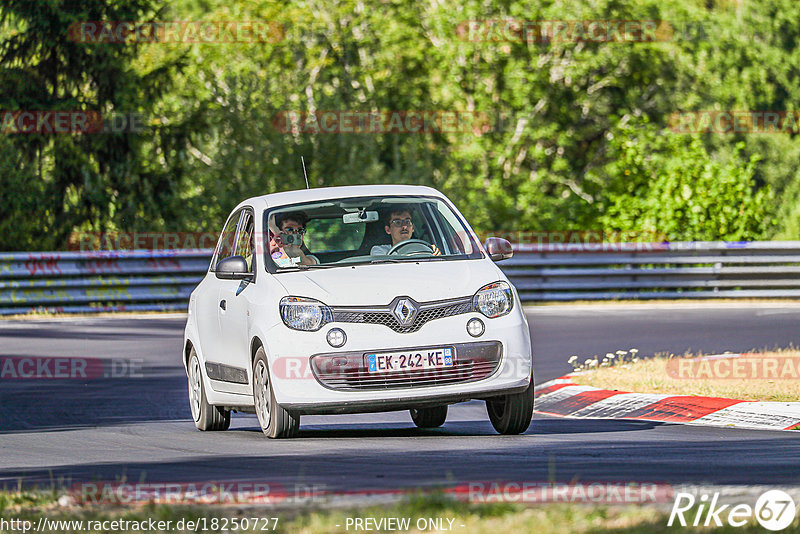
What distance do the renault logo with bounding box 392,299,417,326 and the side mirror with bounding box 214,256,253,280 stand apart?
1346 mm

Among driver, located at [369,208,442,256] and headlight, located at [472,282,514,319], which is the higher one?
driver, located at [369,208,442,256]

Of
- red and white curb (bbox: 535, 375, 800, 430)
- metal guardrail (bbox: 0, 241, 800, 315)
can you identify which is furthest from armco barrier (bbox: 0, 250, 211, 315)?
red and white curb (bbox: 535, 375, 800, 430)

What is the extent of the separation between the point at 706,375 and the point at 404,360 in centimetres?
471

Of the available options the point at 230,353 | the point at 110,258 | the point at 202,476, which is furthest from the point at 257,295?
the point at 110,258

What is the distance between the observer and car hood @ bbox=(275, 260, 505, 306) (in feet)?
31.2

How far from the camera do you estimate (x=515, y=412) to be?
9.99 meters

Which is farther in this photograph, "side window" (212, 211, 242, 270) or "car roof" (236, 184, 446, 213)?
"side window" (212, 211, 242, 270)

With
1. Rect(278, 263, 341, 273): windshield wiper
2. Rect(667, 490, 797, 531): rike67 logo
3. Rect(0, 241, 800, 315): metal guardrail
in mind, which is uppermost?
Rect(278, 263, 341, 273): windshield wiper

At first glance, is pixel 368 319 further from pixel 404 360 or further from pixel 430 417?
pixel 430 417

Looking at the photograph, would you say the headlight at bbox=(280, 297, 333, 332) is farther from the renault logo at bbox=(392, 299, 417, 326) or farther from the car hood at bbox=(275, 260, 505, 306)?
the renault logo at bbox=(392, 299, 417, 326)

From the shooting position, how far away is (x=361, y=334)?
30.9 ft

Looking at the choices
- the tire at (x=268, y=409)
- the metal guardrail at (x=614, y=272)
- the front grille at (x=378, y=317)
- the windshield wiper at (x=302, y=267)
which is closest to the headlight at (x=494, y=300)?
the front grille at (x=378, y=317)

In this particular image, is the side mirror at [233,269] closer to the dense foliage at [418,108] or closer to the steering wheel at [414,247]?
the steering wheel at [414,247]

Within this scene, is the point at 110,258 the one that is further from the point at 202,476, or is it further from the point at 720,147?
the point at 720,147
